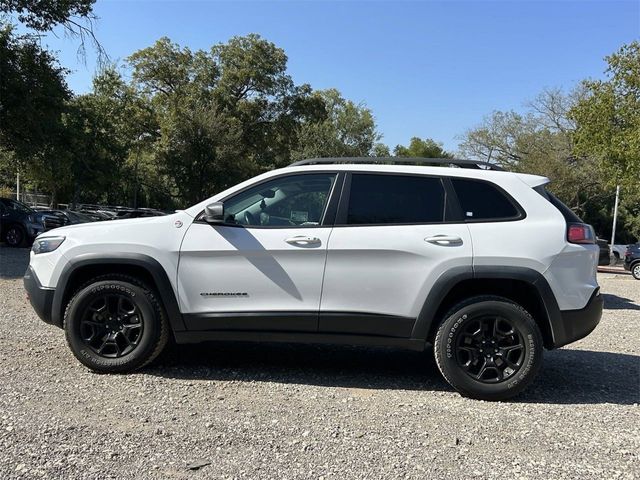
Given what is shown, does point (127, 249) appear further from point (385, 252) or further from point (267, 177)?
point (385, 252)

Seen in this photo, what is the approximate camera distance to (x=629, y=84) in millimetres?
19422

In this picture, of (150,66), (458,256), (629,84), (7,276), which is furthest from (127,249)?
(150,66)

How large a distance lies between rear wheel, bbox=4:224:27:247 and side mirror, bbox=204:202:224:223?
15277mm

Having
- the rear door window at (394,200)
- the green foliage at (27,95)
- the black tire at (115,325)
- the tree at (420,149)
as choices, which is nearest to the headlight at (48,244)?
the black tire at (115,325)

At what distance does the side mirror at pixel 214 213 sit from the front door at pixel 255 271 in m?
0.09

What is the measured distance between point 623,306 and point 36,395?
9.77 meters

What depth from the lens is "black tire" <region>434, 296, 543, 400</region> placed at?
4344mm

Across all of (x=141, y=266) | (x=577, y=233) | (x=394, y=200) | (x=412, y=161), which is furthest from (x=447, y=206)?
(x=141, y=266)

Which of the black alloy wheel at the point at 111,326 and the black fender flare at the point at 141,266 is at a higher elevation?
the black fender flare at the point at 141,266

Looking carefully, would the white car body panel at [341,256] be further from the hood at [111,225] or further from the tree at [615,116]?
the tree at [615,116]

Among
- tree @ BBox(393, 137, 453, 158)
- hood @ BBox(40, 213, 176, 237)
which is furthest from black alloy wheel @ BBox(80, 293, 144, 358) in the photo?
tree @ BBox(393, 137, 453, 158)

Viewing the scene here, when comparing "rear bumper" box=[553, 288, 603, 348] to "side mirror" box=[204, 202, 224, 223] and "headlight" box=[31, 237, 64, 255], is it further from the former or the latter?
"headlight" box=[31, 237, 64, 255]

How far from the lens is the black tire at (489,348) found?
4344 mm

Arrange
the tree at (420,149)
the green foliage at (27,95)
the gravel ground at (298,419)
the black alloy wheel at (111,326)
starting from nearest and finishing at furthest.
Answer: the gravel ground at (298,419)
the black alloy wheel at (111,326)
the green foliage at (27,95)
the tree at (420,149)
